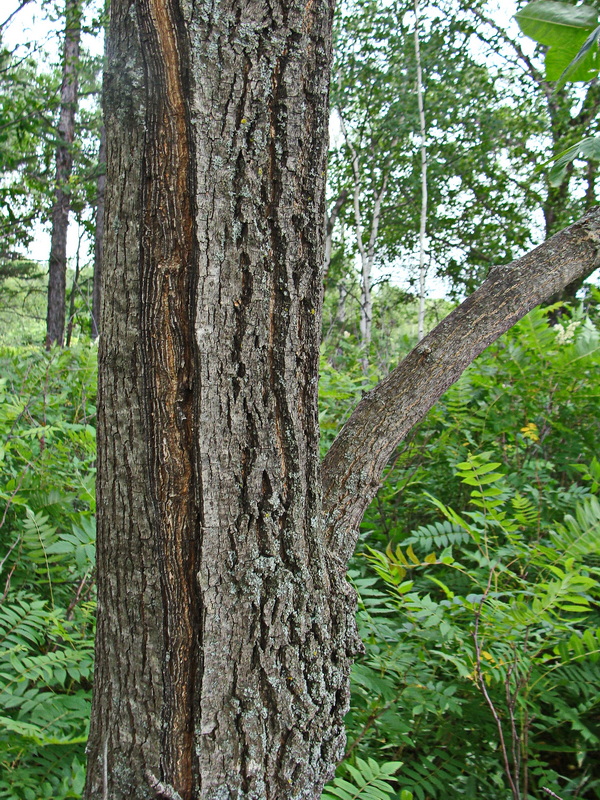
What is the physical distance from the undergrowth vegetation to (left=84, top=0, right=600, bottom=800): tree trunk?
1.47ft

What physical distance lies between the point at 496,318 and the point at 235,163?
89 cm

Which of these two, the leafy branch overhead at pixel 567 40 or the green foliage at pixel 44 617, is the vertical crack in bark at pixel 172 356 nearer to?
the green foliage at pixel 44 617

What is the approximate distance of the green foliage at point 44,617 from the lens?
170cm

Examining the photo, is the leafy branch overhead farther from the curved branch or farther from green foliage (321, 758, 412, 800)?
green foliage (321, 758, 412, 800)

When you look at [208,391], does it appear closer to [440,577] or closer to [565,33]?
[565,33]

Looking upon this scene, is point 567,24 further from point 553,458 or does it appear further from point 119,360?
point 553,458

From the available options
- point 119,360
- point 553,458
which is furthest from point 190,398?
point 553,458

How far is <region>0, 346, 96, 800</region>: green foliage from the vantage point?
1.70 metres

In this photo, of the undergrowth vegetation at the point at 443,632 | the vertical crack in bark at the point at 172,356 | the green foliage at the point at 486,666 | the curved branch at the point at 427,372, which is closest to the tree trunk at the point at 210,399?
the vertical crack in bark at the point at 172,356

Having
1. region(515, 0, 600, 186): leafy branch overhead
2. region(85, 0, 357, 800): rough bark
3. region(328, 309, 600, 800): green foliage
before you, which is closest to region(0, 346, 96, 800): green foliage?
region(85, 0, 357, 800): rough bark

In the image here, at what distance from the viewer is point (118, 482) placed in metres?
1.29

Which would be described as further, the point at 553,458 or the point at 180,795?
the point at 553,458

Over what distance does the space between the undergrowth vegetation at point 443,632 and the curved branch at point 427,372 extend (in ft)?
1.57

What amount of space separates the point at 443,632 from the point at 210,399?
51.3 inches
